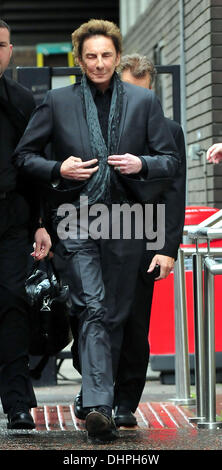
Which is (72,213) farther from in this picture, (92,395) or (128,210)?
(92,395)

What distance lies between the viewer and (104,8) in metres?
27.6

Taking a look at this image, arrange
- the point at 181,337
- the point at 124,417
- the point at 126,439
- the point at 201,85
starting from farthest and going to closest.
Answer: the point at 201,85, the point at 181,337, the point at 124,417, the point at 126,439

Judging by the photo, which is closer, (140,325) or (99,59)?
(99,59)

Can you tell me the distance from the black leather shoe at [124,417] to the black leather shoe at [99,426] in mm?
700

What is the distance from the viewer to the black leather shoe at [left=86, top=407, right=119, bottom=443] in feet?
17.4

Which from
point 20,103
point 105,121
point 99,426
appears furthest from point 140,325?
point 20,103

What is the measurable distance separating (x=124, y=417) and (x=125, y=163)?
129cm

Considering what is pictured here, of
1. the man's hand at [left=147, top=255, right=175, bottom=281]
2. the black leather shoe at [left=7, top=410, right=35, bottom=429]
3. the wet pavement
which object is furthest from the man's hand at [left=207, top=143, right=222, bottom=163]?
the black leather shoe at [left=7, top=410, right=35, bottom=429]

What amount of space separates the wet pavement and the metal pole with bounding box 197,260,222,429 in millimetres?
92

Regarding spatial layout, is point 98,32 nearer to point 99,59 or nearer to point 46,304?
point 99,59

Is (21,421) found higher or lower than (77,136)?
lower

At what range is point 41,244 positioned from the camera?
19.4ft
